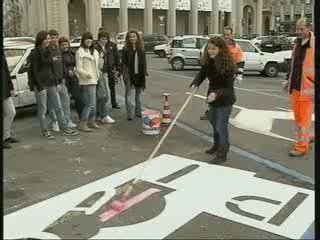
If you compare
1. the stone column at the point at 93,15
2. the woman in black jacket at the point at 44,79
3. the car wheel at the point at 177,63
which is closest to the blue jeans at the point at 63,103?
the woman in black jacket at the point at 44,79

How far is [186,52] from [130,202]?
18.5m

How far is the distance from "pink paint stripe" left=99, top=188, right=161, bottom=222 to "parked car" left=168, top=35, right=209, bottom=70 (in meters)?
17.9

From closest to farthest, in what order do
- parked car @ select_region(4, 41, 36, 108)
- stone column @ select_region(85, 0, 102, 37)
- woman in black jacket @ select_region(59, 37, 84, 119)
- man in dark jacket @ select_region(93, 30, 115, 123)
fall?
1. woman in black jacket @ select_region(59, 37, 84, 119)
2. man in dark jacket @ select_region(93, 30, 115, 123)
3. parked car @ select_region(4, 41, 36, 108)
4. stone column @ select_region(85, 0, 102, 37)

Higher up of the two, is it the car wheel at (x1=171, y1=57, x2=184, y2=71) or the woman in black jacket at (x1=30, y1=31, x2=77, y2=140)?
the woman in black jacket at (x1=30, y1=31, x2=77, y2=140)

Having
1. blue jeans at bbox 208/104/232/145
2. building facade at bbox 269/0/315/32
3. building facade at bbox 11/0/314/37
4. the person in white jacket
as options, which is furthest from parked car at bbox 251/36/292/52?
building facade at bbox 269/0/315/32

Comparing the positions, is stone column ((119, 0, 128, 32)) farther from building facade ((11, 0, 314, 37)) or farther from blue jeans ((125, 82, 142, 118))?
blue jeans ((125, 82, 142, 118))

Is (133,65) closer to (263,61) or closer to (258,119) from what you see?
(258,119)

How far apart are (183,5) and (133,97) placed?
65642 mm

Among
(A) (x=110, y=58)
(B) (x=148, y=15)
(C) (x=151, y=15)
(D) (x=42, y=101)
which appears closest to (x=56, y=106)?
(D) (x=42, y=101)

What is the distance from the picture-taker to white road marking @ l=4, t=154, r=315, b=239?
14.6ft

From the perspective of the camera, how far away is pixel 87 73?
8625mm

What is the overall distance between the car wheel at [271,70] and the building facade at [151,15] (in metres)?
39.5

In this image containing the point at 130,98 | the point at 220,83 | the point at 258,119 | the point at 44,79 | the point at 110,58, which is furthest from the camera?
the point at 110,58

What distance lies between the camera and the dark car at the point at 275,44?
32688 millimetres
